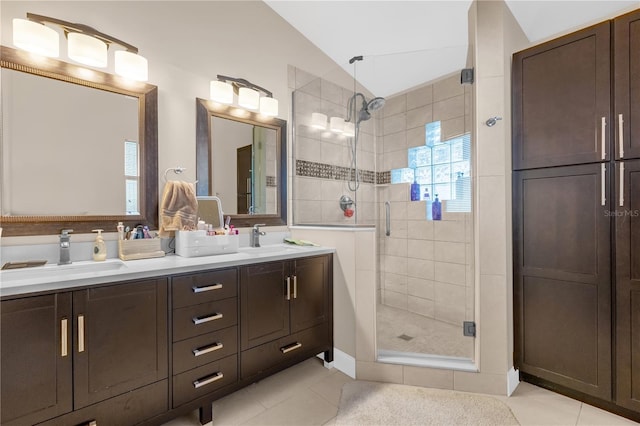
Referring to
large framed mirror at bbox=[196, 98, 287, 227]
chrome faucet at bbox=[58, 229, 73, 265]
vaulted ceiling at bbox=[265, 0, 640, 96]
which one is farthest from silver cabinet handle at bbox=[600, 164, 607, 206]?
chrome faucet at bbox=[58, 229, 73, 265]

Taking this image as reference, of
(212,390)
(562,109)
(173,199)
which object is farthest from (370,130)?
(212,390)

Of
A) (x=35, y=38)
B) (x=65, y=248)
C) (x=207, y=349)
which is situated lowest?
(x=207, y=349)

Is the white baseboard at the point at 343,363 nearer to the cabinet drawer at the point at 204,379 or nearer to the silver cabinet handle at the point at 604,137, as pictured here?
the cabinet drawer at the point at 204,379

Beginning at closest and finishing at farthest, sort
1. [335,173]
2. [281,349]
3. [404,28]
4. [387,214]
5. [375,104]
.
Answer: [281,349]
[404,28]
[387,214]
[375,104]
[335,173]

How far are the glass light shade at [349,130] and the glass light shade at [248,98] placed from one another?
2.89ft

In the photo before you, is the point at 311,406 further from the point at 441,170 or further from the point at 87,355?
the point at 441,170

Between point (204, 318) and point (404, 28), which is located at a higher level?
point (404, 28)

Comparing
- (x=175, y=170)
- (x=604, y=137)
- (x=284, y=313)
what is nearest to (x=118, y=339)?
(x=284, y=313)

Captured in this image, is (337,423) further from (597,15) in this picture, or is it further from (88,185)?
(597,15)

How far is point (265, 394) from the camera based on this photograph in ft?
5.91

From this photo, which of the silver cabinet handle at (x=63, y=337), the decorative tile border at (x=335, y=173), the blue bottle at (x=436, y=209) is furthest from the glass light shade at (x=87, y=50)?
the blue bottle at (x=436, y=209)

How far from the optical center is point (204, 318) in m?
1.51

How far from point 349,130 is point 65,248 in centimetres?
229

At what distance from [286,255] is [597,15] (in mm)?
2477
